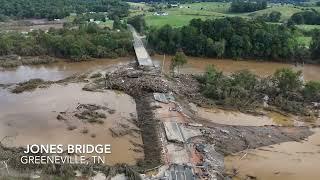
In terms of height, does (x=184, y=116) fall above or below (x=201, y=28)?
below

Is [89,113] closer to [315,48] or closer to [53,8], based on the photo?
[315,48]

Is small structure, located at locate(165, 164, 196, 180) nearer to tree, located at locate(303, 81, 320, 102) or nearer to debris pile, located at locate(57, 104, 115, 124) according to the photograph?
debris pile, located at locate(57, 104, 115, 124)

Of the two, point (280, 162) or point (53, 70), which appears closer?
point (280, 162)

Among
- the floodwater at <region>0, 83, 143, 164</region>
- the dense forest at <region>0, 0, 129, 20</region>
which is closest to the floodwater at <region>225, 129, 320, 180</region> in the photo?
the floodwater at <region>0, 83, 143, 164</region>

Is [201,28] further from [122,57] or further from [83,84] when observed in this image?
[83,84]

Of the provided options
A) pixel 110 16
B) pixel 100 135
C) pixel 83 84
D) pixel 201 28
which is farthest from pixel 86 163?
pixel 110 16

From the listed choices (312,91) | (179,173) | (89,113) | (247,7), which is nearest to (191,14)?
(247,7)
